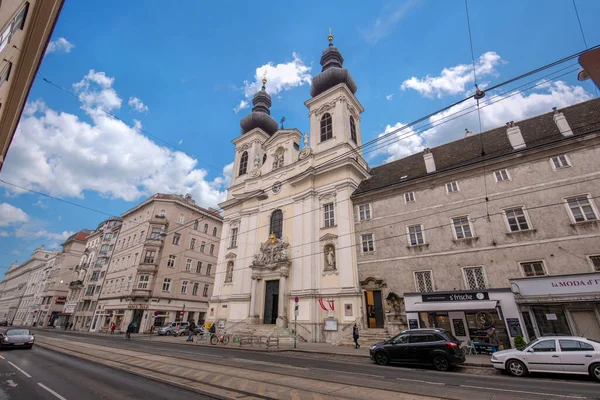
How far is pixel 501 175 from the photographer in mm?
18203

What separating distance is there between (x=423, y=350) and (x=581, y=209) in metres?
12.6

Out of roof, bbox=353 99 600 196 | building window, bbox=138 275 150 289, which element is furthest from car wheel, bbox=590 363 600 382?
building window, bbox=138 275 150 289

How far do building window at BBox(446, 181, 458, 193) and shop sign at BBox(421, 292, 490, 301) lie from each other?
23.9 feet

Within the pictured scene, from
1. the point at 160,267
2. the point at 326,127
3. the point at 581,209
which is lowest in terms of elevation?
the point at 581,209

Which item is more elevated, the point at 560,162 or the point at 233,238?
the point at 233,238

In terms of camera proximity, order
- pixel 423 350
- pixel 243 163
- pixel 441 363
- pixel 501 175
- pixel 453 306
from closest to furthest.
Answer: pixel 441 363
pixel 423 350
pixel 453 306
pixel 501 175
pixel 243 163

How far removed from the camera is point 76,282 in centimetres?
5156

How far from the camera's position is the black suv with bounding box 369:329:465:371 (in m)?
10.9

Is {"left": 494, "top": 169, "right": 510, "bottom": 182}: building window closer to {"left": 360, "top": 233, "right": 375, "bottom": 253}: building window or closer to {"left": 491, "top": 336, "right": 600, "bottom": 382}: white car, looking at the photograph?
{"left": 360, "top": 233, "right": 375, "bottom": 253}: building window

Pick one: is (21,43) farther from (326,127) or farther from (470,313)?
(326,127)

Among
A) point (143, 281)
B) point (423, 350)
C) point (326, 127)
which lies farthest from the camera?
point (143, 281)

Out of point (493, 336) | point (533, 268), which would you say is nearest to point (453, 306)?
point (493, 336)

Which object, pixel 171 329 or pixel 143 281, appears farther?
pixel 143 281

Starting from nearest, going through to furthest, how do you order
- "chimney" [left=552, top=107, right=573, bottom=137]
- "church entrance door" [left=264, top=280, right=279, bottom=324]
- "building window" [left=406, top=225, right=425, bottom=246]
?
"chimney" [left=552, top=107, right=573, bottom=137] < "building window" [left=406, top=225, right=425, bottom=246] < "church entrance door" [left=264, top=280, right=279, bottom=324]
